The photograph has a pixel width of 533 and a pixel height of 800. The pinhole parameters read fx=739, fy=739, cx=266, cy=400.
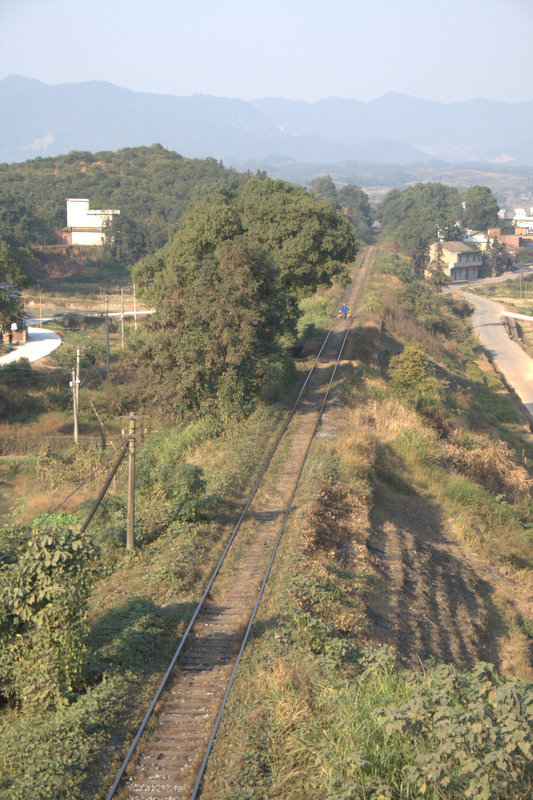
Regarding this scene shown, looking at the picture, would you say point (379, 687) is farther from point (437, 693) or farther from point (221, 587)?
point (221, 587)

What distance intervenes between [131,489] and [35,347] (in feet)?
130

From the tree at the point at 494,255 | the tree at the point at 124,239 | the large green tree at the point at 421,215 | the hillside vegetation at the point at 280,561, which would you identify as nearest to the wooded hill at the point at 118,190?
the tree at the point at 124,239

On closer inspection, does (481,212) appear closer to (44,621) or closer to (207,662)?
(207,662)

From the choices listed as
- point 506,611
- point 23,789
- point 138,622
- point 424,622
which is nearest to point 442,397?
point 506,611

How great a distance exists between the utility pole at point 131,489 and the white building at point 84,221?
92.7 meters

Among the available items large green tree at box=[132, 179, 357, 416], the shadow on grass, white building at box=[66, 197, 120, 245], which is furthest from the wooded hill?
the shadow on grass

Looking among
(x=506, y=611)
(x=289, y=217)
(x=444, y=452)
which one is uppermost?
(x=289, y=217)

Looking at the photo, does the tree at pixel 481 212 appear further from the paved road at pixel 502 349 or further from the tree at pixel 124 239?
the tree at pixel 124 239

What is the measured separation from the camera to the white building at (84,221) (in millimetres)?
106250

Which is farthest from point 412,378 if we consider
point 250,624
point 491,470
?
point 250,624

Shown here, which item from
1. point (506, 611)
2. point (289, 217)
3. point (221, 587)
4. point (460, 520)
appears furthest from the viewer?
point (289, 217)

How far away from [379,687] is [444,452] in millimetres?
16418

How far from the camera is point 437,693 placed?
8.85m

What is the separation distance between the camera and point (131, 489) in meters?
15.7
